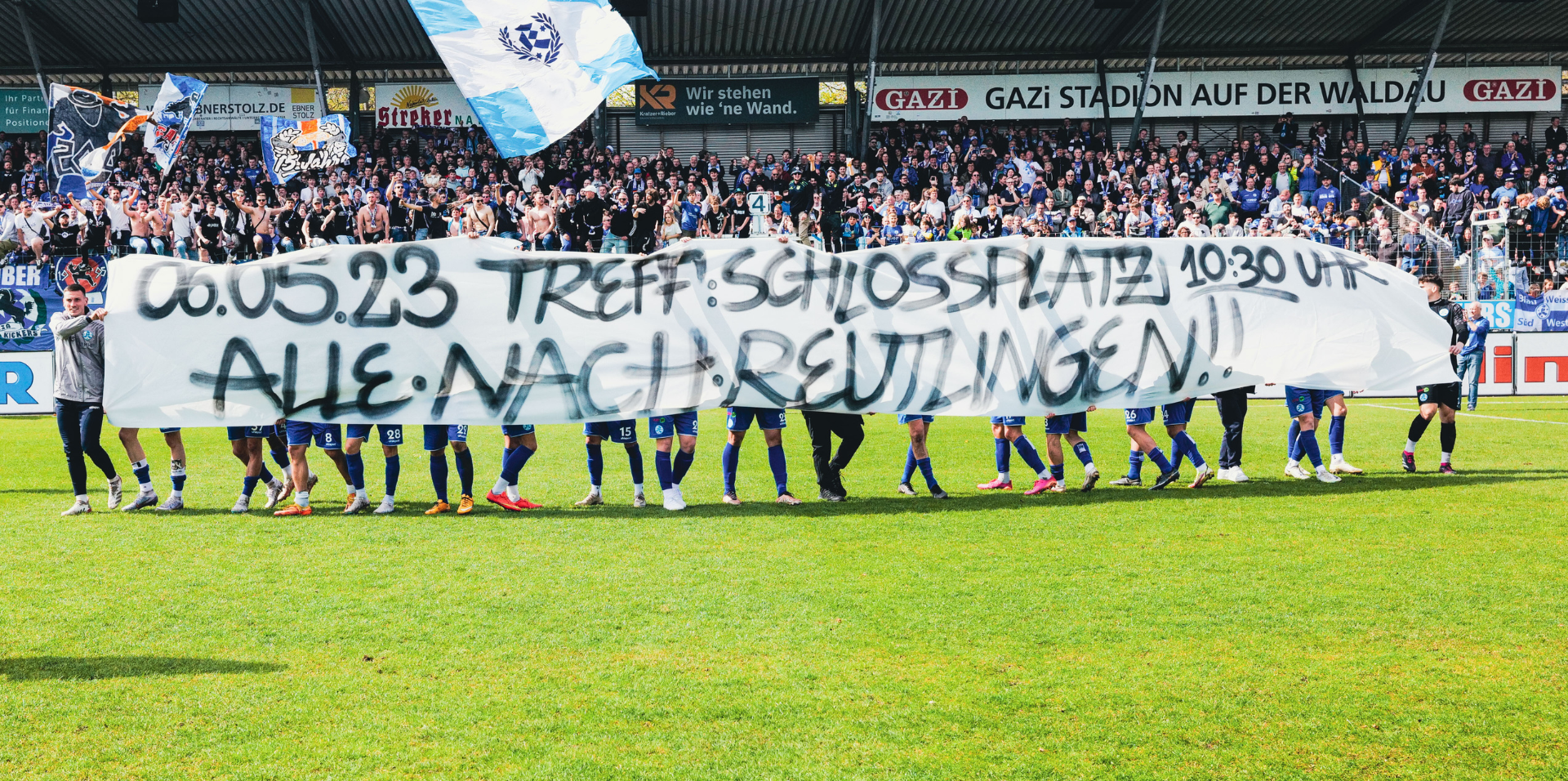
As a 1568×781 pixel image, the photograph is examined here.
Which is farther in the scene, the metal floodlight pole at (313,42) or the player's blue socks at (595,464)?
the metal floodlight pole at (313,42)

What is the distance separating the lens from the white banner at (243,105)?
3772cm

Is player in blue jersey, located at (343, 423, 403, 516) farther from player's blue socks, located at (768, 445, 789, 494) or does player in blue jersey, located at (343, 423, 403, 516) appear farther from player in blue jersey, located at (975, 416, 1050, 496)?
player in blue jersey, located at (975, 416, 1050, 496)

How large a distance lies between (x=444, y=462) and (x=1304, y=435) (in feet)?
27.6

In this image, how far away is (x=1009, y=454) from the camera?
472 inches

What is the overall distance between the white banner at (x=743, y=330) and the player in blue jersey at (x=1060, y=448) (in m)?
0.35

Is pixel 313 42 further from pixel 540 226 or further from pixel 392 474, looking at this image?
pixel 392 474

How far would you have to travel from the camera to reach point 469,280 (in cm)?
1085

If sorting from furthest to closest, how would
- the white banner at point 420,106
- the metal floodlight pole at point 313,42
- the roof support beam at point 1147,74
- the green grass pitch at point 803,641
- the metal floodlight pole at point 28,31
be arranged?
the white banner at point 420,106
the roof support beam at point 1147,74
the metal floodlight pole at point 28,31
the metal floodlight pole at point 313,42
the green grass pitch at point 803,641

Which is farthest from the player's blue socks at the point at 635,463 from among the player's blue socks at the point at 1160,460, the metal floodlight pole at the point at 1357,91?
the metal floodlight pole at the point at 1357,91

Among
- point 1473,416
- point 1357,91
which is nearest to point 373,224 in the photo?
point 1473,416

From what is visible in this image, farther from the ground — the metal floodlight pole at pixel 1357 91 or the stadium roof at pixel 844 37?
the stadium roof at pixel 844 37

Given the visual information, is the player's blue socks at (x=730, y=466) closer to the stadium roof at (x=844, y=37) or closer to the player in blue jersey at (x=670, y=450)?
the player in blue jersey at (x=670, y=450)

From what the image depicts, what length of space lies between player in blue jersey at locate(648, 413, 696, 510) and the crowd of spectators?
11.4m

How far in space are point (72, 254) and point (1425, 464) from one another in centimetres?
2546
